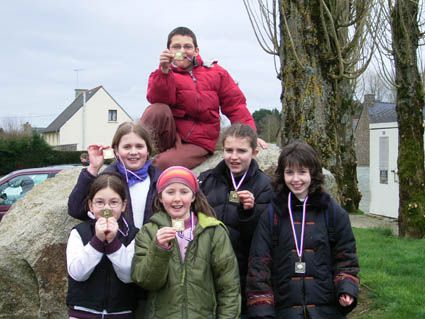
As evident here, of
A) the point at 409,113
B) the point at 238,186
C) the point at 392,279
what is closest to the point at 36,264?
the point at 238,186

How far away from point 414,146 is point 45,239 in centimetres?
774

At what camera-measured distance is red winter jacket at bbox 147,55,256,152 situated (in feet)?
14.1

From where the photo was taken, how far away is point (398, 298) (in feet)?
19.7

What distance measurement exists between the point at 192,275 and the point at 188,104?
169cm

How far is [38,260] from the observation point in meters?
4.67

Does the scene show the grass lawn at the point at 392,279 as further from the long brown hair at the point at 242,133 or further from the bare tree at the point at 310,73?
the long brown hair at the point at 242,133

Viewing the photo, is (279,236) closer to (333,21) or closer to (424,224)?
(333,21)

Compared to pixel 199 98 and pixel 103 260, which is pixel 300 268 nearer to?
pixel 103 260

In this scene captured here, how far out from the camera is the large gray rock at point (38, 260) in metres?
4.66

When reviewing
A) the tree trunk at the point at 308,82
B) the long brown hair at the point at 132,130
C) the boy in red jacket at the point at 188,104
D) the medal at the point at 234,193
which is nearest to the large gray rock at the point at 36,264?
the boy in red jacket at the point at 188,104

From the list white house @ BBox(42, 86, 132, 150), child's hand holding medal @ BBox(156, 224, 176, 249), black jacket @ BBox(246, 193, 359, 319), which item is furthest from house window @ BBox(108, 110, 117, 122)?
child's hand holding medal @ BBox(156, 224, 176, 249)

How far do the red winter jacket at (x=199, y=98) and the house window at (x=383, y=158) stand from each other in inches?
540

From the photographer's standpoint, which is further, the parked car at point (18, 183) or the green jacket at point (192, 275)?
the parked car at point (18, 183)

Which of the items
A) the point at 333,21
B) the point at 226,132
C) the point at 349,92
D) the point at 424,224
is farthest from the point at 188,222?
the point at 349,92
